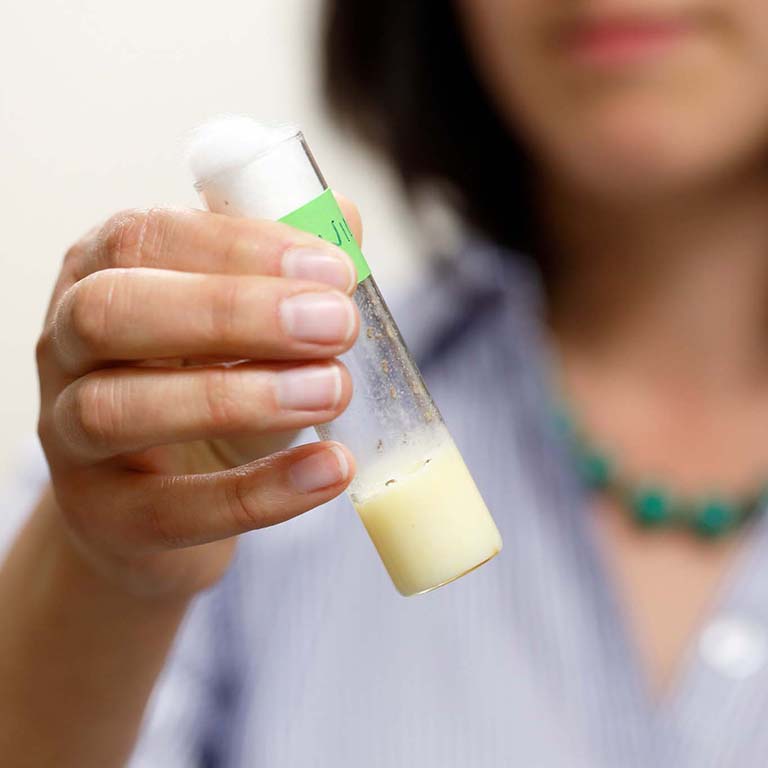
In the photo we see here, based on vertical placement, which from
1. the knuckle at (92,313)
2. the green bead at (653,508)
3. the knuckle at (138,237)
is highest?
the knuckle at (138,237)

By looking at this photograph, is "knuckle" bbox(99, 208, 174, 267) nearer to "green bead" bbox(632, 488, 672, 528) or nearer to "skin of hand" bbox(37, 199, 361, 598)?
"skin of hand" bbox(37, 199, 361, 598)

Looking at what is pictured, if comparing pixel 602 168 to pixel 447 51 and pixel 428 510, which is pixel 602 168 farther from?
pixel 428 510

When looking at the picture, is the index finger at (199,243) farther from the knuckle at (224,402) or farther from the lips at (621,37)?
the lips at (621,37)

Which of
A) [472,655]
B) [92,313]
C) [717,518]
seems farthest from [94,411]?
[717,518]

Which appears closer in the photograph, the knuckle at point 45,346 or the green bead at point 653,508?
the knuckle at point 45,346

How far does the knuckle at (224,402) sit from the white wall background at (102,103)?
847 mm

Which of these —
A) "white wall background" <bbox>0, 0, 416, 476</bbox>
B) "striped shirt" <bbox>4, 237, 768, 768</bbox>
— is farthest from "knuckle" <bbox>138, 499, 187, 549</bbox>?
"white wall background" <bbox>0, 0, 416, 476</bbox>

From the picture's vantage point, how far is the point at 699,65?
70cm

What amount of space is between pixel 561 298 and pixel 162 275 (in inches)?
24.6

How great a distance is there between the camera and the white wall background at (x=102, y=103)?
122cm

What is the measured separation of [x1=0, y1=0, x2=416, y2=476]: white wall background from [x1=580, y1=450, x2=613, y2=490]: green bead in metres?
0.43

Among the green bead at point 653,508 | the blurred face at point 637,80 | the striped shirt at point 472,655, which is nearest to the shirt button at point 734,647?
the striped shirt at point 472,655

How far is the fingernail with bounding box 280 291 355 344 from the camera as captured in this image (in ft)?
1.18

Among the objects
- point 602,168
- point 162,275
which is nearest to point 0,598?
point 162,275
